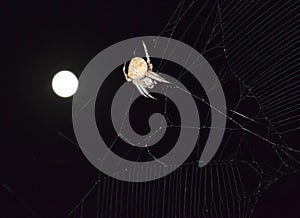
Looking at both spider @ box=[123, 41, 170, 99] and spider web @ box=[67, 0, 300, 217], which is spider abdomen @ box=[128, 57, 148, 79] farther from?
spider web @ box=[67, 0, 300, 217]

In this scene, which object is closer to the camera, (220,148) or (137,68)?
(137,68)

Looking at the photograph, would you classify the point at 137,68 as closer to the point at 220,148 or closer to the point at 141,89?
the point at 141,89

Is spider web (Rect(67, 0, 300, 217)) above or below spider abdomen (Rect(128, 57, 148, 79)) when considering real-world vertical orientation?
below

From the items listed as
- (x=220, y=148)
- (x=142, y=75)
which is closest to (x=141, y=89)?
(x=142, y=75)

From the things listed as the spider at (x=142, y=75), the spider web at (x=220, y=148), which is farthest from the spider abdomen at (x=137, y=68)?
the spider web at (x=220, y=148)

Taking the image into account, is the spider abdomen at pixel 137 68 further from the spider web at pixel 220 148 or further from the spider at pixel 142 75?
the spider web at pixel 220 148

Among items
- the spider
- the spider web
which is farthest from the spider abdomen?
the spider web

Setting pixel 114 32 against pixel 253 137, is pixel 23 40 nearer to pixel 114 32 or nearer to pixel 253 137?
pixel 114 32

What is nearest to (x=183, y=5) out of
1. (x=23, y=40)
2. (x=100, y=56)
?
(x=100, y=56)
